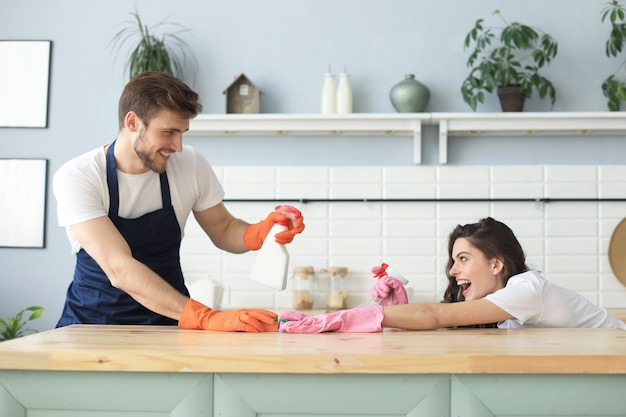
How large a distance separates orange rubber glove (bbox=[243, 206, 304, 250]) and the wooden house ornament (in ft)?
5.47

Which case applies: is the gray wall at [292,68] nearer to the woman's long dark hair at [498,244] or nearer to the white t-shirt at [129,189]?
the white t-shirt at [129,189]

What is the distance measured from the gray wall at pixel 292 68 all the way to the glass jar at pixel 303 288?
2.05ft

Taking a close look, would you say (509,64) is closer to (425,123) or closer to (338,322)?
(425,123)

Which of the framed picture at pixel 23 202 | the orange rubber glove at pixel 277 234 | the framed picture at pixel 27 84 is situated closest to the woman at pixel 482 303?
the orange rubber glove at pixel 277 234

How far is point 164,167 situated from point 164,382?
44.0 inches

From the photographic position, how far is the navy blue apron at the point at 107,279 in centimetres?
261

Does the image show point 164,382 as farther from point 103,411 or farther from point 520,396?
point 520,396

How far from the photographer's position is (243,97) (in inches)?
172

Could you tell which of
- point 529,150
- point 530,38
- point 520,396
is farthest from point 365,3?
point 520,396

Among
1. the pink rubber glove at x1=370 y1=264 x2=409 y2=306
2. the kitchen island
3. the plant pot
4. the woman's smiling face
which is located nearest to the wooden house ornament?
the plant pot

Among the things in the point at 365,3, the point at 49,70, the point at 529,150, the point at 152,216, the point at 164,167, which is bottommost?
the point at 152,216

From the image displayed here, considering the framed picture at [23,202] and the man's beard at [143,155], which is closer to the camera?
the man's beard at [143,155]

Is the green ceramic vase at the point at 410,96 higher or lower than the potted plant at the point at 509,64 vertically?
lower

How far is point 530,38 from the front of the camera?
167 inches
